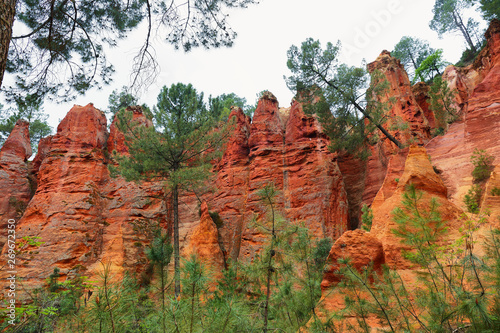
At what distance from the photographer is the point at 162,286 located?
2828 millimetres

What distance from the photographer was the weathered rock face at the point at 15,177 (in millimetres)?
18938

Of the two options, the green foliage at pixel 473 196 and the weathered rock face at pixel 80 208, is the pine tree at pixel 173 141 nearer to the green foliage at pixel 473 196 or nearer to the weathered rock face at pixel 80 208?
the weathered rock face at pixel 80 208

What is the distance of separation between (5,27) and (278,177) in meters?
16.0

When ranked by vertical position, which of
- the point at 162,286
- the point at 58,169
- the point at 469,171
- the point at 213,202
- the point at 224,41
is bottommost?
the point at 162,286

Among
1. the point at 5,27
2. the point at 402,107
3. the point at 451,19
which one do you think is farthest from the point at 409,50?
the point at 5,27

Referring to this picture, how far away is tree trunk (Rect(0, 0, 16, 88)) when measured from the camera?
10.3ft

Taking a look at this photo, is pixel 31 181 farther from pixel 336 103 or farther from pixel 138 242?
pixel 336 103

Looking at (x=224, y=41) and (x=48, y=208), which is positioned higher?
(x=224, y=41)

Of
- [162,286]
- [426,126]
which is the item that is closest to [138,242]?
[162,286]

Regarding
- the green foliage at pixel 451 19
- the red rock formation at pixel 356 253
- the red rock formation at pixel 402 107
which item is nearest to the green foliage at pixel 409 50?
the green foliage at pixel 451 19

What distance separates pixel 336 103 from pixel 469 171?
705cm

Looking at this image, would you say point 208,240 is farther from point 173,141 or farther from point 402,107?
point 402,107

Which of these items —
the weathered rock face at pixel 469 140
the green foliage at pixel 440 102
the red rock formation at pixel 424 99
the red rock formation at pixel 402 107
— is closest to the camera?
the weathered rock face at pixel 469 140

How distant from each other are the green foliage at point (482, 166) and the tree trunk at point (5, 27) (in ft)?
45.7
